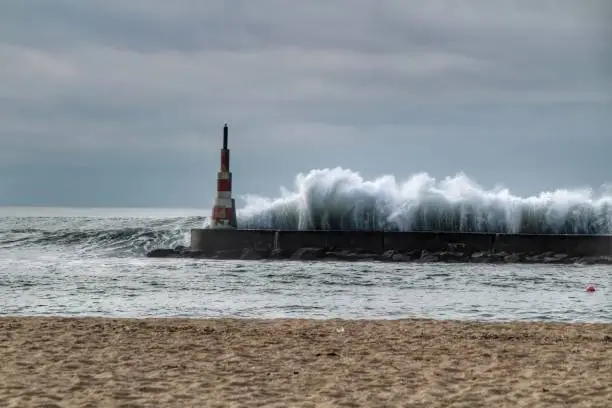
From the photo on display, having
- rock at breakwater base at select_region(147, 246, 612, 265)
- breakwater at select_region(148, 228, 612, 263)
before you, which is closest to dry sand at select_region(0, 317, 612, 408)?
rock at breakwater base at select_region(147, 246, 612, 265)

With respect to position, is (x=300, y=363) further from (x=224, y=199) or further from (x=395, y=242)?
(x=395, y=242)

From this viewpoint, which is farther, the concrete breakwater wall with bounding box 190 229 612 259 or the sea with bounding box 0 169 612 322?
the concrete breakwater wall with bounding box 190 229 612 259

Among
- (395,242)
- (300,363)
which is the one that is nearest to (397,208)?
(395,242)

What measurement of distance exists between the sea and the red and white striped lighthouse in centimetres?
97

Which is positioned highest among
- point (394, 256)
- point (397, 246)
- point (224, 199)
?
point (224, 199)

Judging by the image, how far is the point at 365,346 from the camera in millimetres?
6539

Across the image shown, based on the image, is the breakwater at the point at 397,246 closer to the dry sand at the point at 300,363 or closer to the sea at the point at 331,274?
the sea at the point at 331,274

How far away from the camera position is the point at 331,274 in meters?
12.9

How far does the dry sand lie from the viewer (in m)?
4.84

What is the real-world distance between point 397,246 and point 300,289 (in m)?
4.96

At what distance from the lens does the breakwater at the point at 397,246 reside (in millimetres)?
15320

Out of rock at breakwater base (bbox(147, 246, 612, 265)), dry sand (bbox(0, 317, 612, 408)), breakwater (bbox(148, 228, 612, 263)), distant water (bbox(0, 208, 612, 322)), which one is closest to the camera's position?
dry sand (bbox(0, 317, 612, 408))

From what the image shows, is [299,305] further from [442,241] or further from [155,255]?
[155,255]

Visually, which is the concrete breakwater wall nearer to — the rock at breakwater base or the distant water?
the rock at breakwater base
